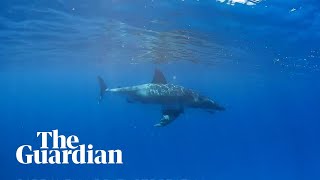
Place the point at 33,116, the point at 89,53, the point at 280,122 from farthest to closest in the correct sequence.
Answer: the point at 33,116 → the point at 280,122 → the point at 89,53

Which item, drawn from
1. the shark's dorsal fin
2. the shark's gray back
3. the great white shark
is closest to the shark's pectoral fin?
the great white shark

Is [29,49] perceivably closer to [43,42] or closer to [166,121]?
[43,42]

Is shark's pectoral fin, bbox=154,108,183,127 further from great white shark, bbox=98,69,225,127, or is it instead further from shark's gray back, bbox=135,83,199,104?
shark's gray back, bbox=135,83,199,104

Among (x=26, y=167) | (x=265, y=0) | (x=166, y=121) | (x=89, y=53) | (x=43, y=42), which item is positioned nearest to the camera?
(x=166, y=121)

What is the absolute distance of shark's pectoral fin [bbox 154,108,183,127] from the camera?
A: 12.9m

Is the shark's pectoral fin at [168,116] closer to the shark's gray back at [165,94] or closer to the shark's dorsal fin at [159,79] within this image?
the shark's gray back at [165,94]

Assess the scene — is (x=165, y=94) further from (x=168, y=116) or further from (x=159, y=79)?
(x=168, y=116)

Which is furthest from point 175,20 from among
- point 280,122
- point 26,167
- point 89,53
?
point 280,122

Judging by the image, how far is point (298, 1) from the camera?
14984 mm

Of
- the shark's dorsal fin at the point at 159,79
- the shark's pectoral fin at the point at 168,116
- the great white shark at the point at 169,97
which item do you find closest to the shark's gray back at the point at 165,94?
the great white shark at the point at 169,97

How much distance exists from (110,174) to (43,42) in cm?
2166

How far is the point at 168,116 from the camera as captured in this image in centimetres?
1327

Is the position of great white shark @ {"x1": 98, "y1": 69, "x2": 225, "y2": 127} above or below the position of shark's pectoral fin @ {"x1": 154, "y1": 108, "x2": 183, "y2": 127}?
above

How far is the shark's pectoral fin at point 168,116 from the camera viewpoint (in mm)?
12891
